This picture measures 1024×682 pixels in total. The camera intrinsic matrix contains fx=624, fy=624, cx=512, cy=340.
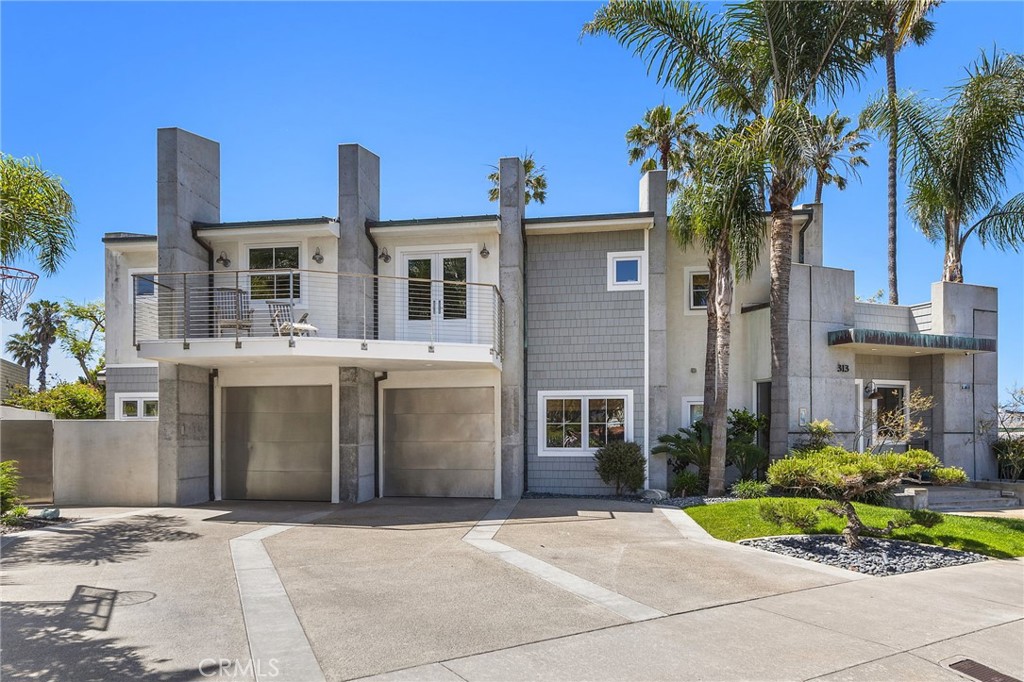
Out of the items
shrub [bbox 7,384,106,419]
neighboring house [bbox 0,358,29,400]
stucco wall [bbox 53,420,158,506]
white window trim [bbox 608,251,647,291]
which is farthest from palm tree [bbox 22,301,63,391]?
white window trim [bbox 608,251,647,291]

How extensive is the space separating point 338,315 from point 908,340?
44.2 ft

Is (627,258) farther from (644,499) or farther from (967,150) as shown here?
(967,150)

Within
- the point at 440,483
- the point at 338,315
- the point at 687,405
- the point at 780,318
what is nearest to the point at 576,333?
the point at 687,405

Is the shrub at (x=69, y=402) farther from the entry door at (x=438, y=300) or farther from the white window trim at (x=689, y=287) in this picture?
the white window trim at (x=689, y=287)

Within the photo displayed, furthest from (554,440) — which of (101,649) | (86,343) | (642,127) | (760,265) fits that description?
(86,343)

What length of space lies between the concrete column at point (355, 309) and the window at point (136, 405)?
20.1 feet

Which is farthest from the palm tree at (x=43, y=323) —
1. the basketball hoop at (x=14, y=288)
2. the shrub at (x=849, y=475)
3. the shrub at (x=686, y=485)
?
the shrub at (x=849, y=475)

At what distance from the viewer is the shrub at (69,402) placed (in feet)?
72.6

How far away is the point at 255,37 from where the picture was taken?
1044 centimetres

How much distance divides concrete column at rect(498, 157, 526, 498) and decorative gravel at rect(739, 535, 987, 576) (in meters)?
6.00

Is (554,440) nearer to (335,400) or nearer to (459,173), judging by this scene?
(335,400)

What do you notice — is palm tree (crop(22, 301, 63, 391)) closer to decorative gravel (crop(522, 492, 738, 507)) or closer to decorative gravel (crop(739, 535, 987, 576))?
decorative gravel (crop(522, 492, 738, 507))

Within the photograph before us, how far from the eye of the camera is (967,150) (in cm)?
1591

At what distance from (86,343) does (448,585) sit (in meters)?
37.4
